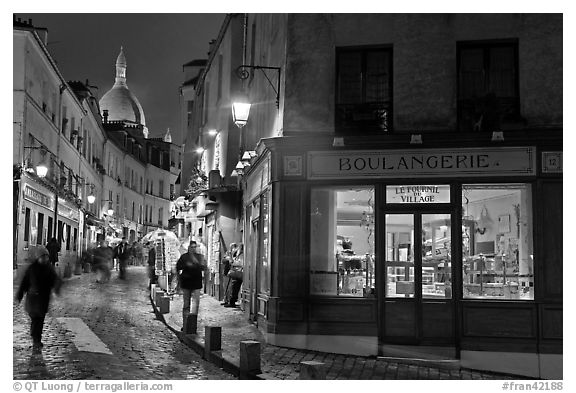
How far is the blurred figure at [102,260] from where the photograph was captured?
63.8 feet

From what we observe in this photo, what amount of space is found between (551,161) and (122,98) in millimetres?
7014

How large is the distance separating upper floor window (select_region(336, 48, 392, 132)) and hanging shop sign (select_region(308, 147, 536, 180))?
50 centimetres

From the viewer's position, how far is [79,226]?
1593 centimetres

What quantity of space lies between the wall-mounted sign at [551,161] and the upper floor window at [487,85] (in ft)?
2.46

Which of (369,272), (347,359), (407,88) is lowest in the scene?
(347,359)

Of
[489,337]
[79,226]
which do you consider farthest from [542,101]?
[79,226]

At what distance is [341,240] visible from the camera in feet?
37.6

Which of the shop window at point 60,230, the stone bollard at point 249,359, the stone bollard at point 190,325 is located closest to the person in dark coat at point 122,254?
the shop window at point 60,230

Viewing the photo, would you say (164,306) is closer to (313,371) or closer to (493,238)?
(493,238)

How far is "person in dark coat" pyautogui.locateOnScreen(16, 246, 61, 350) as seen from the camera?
31.5 feet

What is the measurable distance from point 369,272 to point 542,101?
3.62 meters

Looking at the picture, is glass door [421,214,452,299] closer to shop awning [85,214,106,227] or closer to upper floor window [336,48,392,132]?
upper floor window [336,48,392,132]
